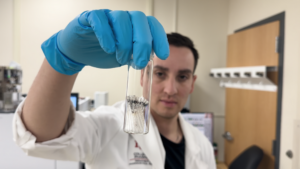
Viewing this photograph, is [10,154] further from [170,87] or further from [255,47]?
[255,47]

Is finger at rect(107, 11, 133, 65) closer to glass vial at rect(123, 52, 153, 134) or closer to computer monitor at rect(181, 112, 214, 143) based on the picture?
glass vial at rect(123, 52, 153, 134)

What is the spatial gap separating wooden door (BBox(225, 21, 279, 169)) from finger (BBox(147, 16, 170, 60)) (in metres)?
1.69

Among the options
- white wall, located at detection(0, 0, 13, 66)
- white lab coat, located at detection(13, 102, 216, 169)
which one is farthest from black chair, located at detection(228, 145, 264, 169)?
white wall, located at detection(0, 0, 13, 66)

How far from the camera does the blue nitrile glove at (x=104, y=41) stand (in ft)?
1.83

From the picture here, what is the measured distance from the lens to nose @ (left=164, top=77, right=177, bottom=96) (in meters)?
1.02

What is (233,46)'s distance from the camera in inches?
106

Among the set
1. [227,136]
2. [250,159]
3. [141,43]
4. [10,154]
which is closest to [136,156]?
[141,43]

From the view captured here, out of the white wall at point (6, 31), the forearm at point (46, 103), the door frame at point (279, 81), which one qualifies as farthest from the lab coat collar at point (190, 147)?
the white wall at point (6, 31)

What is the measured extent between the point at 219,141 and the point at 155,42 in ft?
9.02

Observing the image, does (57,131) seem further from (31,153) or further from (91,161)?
(91,161)

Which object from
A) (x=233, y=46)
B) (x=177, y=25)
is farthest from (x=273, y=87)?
(x=177, y=25)

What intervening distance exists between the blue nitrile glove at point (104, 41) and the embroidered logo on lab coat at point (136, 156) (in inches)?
19.4

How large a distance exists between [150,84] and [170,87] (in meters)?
0.38

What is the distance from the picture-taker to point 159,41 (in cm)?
63
